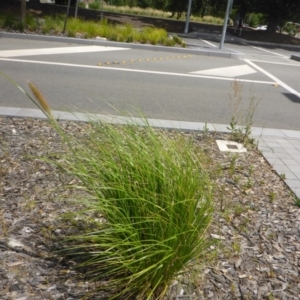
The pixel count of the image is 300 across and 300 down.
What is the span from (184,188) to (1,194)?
5.51 ft

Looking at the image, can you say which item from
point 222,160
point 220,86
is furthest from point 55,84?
point 222,160

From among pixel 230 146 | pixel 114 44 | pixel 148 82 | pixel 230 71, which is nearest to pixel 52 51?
pixel 114 44

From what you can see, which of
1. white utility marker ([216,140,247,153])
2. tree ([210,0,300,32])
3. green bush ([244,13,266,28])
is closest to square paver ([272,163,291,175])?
white utility marker ([216,140,247,153])

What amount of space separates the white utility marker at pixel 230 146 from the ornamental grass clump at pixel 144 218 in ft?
8.37

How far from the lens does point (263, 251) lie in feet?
11.0

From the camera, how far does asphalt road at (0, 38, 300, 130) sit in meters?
7.69

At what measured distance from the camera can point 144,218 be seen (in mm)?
2750

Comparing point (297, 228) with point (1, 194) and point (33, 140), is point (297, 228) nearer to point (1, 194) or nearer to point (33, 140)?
point (1, 194)

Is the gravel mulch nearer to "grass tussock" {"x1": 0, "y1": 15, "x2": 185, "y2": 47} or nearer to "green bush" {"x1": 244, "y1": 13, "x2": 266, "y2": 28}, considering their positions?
"grass tussock" {"x1": 0, "y1": 15, "x2": 185, "y2": 47}

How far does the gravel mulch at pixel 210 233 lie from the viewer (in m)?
2.84

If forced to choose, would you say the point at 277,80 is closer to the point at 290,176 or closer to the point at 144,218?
the point at 290,176

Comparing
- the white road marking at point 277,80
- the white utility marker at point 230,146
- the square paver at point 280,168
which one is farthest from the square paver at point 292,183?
the white road marking at point 277,80

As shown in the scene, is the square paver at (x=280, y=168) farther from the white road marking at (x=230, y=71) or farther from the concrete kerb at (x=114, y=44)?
the concrete kerb at (x=114, y=44)

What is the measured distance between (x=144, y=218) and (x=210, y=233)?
2.88ft
